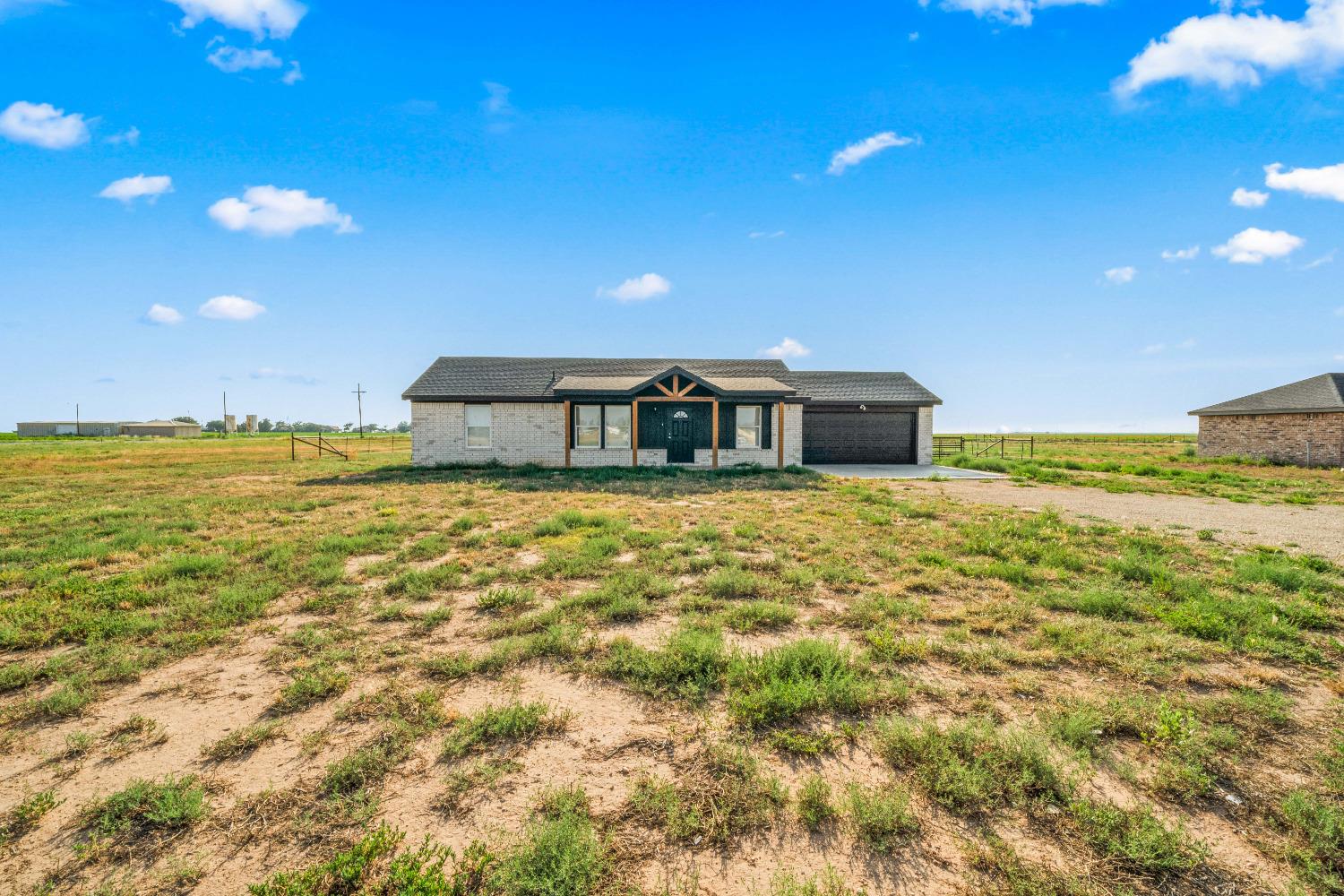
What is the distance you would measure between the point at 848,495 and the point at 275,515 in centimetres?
1156

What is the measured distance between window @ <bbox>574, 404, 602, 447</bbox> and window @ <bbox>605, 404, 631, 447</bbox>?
277 mm

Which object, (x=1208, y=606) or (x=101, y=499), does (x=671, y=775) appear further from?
(x=101, y=499)

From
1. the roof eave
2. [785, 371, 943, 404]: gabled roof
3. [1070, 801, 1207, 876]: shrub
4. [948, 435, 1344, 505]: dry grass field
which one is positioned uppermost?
[785, 371, 943, 404]: gabled roof

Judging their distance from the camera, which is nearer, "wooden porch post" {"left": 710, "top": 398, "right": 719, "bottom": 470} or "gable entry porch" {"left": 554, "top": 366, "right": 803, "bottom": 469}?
"wooden porch post" {"left": 710, "top": 398, "right": 719, "bottom": 470}

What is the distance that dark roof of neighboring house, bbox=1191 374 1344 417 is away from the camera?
21688 millimetres

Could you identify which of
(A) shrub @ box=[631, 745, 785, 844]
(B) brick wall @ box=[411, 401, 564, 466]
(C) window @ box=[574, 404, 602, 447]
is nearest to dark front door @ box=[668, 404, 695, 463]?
(C) window @ box=[574, 404, 602, 447]

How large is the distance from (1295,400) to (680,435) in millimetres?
25956

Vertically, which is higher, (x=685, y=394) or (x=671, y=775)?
(x=685, y=394)

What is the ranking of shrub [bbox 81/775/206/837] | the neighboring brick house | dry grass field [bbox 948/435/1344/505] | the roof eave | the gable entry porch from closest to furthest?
shrub [bbox 81/775/206/837]
dry grass field [bbox 948/435/1344/505]
the gable entry porch
the roof eave
the neighboring brick house

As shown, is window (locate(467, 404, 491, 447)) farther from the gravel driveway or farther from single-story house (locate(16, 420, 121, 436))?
single-story house (locate(16, 420, 121, 436))

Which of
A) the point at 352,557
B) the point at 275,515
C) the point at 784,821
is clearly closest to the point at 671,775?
the point at 784,821

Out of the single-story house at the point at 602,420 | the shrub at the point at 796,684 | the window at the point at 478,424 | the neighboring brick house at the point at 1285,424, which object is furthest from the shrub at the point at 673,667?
the neighboring brick house at the point at 1285,424

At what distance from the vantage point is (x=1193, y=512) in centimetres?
1120

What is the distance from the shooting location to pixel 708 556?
7.36 meters
